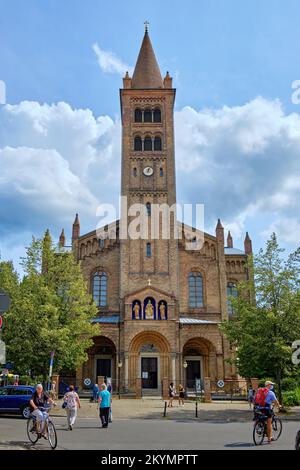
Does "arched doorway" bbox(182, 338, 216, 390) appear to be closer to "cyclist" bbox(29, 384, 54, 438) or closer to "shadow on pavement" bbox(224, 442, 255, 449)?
"shadow on pavement" bbox(224, 442, 255, 449)

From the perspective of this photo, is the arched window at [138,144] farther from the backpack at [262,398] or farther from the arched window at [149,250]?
the backpack at [262,398]

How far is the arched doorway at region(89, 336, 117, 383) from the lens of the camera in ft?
134

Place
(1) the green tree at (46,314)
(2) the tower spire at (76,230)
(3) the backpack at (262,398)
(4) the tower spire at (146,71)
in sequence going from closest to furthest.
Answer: (3) the backpack at (262,398), (1) the green tree at (46,314), (2) the tower spire at (76,230), (4) the tower spire at (146,71)

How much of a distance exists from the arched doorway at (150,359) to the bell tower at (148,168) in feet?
14.0

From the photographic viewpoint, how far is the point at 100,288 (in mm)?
43219

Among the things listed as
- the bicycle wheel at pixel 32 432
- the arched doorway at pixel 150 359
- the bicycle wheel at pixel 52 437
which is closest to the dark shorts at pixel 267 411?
the bicycle wheel at pixel 52 437

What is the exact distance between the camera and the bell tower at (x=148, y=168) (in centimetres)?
4156

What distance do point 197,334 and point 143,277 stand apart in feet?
22.9

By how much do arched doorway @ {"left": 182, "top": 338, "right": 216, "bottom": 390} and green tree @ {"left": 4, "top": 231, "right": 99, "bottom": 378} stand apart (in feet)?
47.3

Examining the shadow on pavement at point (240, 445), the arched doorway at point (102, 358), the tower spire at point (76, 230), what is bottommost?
the shadow on pavement at point (240, 445)

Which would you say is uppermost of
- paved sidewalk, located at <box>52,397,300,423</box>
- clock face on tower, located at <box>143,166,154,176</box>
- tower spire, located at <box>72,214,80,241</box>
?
A: clock face on tower, located at <box>143,166,154,176</box>

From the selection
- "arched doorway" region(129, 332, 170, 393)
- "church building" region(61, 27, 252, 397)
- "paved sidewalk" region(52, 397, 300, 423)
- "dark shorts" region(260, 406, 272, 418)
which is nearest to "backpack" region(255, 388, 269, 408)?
"dark shorts" region(260, 406, 272, 418)

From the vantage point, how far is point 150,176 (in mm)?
44719

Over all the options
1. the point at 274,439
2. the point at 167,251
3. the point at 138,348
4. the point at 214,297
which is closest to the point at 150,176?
the point at 167,251
